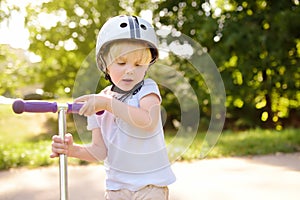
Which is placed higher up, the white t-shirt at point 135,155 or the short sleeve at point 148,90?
the short sleeve at point 148,90

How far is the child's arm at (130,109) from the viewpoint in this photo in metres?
1.67

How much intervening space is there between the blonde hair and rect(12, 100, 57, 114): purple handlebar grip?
0.38 metres

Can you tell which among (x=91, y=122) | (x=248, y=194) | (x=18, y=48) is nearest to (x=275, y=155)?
(x=248, y=194)

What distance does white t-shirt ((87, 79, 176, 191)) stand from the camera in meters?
1.98

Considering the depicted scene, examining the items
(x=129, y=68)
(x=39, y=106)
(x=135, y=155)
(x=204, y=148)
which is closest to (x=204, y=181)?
(x=204, y=148)

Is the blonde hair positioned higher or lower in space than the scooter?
higher

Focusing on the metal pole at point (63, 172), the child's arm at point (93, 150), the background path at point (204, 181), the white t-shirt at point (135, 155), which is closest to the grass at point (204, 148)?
the background path at point (204, 181)

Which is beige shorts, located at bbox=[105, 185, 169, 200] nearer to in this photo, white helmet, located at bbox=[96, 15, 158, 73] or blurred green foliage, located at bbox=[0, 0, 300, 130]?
white helmet, located at bbox=[96, 15, 158, 73]

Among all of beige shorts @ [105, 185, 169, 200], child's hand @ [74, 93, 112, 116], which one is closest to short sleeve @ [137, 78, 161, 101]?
child's hand @ [74, 93, 112, 116]

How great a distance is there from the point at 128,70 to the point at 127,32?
0.46ft

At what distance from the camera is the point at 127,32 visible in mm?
1903

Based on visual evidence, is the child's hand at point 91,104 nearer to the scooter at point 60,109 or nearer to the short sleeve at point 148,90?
the scooter at point 60,109

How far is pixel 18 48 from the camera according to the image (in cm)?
908

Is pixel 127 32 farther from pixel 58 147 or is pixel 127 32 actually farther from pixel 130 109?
pixel 58 147
